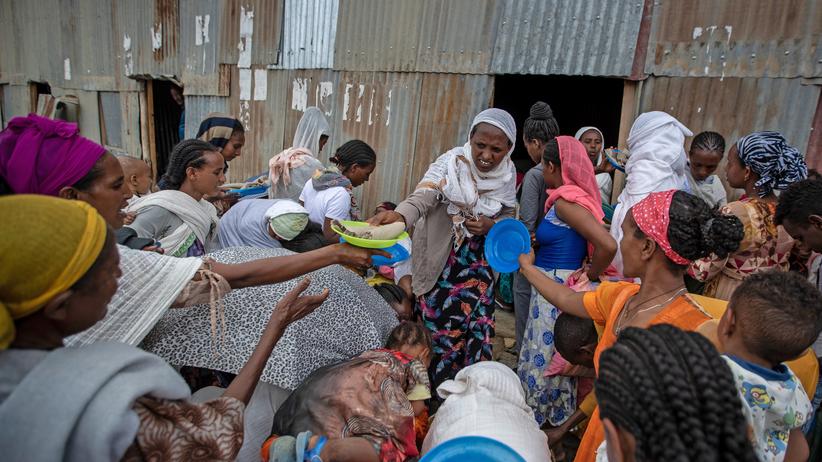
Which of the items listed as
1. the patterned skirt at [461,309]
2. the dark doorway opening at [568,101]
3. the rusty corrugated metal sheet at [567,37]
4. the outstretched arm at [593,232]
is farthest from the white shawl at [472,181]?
A: the dark doorway opening at [568,101]

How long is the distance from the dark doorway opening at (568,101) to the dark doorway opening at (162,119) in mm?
6224

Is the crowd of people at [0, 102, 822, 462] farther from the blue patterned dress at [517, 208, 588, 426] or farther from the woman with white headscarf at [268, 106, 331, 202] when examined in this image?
the woman with white headscarf at [268, 106, 331, 202]

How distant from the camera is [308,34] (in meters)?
6.67

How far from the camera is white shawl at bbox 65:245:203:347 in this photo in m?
1.66

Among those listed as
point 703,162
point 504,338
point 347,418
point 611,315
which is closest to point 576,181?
point 611,315

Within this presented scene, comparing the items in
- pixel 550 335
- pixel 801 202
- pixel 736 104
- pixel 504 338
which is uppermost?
pixel 736 104

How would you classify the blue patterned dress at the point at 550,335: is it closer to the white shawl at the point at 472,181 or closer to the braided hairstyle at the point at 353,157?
the white shawl at the point at 472,181

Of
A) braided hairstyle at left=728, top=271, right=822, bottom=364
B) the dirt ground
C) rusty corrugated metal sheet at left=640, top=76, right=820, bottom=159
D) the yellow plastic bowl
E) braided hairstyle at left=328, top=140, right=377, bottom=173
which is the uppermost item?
rusty corrugated metal sheet at left=640, top=76, right=820, bottom=159

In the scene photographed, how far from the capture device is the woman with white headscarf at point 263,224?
3266mm

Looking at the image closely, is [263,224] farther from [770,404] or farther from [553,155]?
[770,404]

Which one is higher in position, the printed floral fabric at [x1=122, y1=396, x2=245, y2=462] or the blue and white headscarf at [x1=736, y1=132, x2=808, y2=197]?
the blue and white headscarf at [x1=736, y1=132, x2=808, y2=197]

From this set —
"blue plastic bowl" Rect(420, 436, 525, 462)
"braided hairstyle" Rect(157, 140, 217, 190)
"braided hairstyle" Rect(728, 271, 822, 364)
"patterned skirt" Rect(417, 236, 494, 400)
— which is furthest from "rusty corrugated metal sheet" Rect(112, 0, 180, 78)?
"braided hairstyle" Rect(728, 271, 822, 364)

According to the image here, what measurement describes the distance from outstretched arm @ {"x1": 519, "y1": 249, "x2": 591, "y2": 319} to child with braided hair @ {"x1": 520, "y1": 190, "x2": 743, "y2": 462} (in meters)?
0.13

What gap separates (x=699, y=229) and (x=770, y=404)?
585 millimetres
